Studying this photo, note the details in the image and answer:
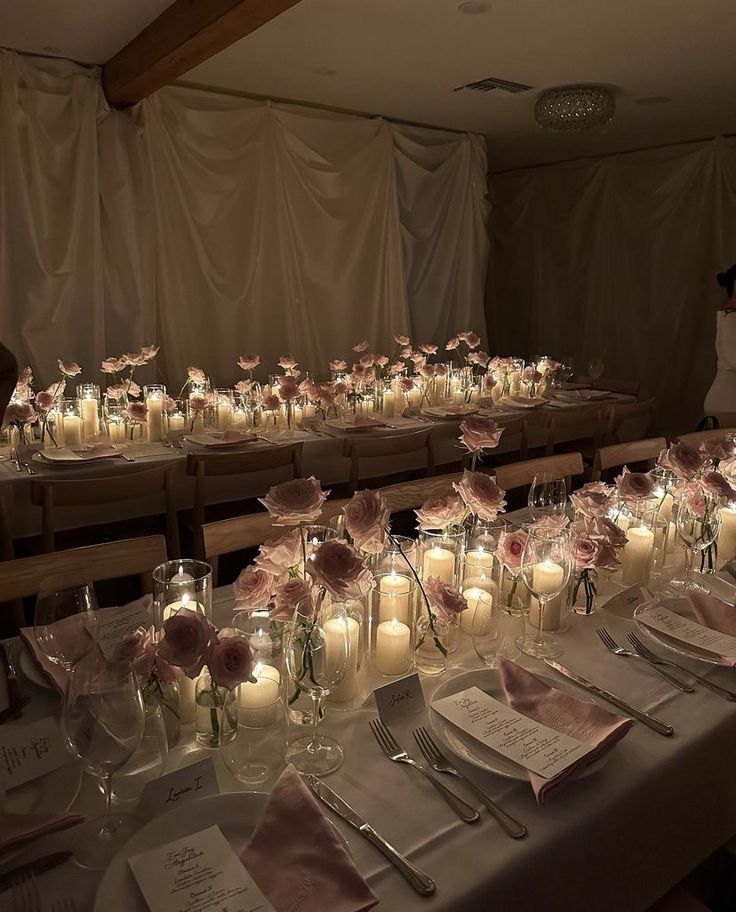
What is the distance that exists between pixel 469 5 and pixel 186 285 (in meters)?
2.83

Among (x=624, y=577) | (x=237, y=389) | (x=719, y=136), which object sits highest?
(x=719, y=136)

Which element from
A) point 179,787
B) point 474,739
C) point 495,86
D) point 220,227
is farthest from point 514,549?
point 220,227

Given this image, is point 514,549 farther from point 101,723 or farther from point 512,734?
point 101,723

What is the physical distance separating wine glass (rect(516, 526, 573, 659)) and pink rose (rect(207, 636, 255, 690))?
627mm

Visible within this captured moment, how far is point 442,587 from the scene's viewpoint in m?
1.29

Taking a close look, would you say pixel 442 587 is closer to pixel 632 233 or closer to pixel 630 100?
pixel 630 100

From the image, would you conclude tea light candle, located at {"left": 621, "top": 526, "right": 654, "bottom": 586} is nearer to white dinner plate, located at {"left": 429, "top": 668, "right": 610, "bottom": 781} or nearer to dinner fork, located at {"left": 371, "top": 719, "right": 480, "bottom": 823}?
white dinner plate, located at {"left": 429, "top": 668, "right": 610, "bottom": 781}

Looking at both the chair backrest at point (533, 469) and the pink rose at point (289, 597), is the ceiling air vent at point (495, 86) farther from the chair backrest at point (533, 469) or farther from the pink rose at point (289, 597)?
the pink rose at point (289, 597)

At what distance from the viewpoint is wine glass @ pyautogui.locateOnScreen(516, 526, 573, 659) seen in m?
1.39

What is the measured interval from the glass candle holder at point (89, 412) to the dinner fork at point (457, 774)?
2.50 m

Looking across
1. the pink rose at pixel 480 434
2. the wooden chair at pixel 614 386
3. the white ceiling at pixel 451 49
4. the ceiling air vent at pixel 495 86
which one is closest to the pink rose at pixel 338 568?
the pink rose at pixel 480 434

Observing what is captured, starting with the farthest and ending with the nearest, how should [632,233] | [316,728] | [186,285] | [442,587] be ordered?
[632,233]
[186,285]
[442,587]
[316,728]

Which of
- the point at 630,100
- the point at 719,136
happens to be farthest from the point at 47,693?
the point at 719,136

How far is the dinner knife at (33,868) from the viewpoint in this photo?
32.6 inches
